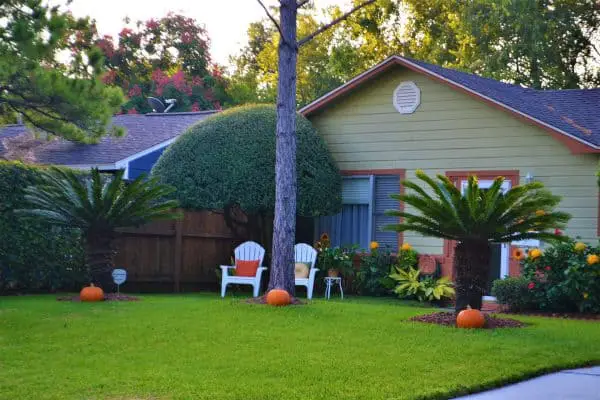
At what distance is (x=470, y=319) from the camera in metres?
9.84

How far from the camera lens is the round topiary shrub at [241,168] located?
1554cm

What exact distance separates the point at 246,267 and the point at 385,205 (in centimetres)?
292

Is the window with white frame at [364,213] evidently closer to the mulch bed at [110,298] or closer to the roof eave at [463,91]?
the roof eave at [463,91]

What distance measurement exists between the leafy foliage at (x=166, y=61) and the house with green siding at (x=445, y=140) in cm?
1598

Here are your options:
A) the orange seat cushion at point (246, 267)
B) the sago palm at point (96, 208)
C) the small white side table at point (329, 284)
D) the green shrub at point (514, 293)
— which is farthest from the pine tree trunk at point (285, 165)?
the green shrub at point (514, 293)

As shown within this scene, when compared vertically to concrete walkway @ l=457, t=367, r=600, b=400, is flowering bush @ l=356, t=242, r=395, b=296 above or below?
above

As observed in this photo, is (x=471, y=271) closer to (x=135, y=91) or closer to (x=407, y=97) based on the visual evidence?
(x=407, y=97)

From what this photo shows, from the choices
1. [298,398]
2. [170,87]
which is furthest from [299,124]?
[170,87]

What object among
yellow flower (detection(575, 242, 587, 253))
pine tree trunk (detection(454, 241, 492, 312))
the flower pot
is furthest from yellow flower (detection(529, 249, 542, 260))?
the flower pot

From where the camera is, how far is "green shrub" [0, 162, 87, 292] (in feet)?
43.5

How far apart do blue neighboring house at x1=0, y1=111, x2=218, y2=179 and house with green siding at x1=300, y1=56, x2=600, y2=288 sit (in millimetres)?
4064

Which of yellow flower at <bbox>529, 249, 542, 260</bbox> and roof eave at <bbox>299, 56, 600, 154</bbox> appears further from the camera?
roof eave at <bbox>299, 56, 600, 154</bbox>

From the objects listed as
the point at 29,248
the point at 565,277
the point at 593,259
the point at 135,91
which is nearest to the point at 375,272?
the point at 565,277

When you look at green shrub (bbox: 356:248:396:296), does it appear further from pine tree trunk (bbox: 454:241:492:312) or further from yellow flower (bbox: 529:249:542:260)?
pine tree trunk (bbox: 454:241:492:312)
